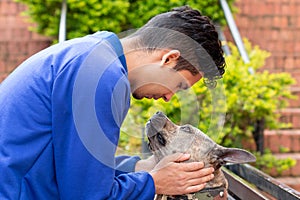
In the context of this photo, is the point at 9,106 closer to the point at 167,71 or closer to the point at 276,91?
the point at 167,71

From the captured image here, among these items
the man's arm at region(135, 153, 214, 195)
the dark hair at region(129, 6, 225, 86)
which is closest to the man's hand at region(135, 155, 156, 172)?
the man's arm at region(135, 153, 214, 195)

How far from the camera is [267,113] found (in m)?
5.52

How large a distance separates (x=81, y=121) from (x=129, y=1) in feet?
17.2

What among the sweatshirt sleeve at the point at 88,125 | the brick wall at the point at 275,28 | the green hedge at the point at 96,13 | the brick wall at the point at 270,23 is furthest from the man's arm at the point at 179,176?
the brick wall at the point at 270,23

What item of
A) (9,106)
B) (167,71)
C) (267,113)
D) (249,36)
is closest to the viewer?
(9,106)

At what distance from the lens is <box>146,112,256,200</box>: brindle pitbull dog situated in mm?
2424

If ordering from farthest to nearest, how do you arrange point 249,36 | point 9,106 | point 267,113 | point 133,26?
point 249,36 < point 133,26 < point 267,113 < point 9,106

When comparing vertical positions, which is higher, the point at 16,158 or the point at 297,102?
the point at 16,158

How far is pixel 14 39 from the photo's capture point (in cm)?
723

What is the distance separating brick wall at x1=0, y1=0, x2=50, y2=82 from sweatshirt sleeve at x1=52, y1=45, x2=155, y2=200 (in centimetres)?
512

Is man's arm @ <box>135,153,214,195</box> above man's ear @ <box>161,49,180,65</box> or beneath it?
beneath

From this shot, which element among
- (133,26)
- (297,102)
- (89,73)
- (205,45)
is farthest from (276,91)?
(89,73)

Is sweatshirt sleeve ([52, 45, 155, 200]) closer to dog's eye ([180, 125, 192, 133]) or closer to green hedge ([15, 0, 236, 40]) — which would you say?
dog's eye ([180, 125, 192, 133])

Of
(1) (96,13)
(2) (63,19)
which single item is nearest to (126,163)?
(2) (63,19)
